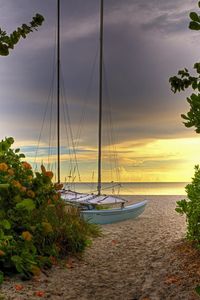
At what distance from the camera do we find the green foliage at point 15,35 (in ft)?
13.8

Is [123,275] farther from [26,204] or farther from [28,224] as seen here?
[26,204]

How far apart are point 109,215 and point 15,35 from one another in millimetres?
13193

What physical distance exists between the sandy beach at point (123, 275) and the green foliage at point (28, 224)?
0.32 m

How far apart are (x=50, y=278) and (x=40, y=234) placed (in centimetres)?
122

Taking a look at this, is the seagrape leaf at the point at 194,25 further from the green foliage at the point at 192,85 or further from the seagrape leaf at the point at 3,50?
the seagrape leaf at the point at 3,50

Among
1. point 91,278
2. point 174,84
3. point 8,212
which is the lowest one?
point 91,278

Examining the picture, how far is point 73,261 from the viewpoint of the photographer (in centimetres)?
977

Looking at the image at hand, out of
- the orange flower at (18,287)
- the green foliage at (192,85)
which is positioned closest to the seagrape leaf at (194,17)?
the green foliage at (192,85)

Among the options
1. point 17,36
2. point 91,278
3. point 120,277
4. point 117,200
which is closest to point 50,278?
point 91,278

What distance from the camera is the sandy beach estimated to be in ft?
24.3

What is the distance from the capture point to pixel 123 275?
8.89m

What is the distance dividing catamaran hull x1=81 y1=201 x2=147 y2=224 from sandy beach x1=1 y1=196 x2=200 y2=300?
12.1 feet

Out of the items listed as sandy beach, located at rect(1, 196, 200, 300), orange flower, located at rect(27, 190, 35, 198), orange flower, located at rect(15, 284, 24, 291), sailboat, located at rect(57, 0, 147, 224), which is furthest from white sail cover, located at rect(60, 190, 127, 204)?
orange flower, located at rect(15, 284, 24, 291)

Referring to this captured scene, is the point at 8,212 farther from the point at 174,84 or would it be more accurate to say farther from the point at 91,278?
the point at 174,84
